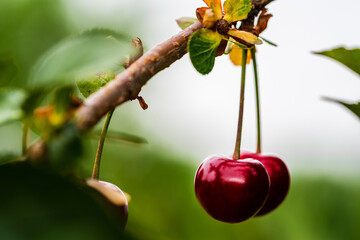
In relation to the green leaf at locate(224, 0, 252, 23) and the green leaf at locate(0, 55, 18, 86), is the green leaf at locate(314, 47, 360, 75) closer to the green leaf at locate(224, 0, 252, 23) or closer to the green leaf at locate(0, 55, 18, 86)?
the green leaf at locate(224, 0, 252, 23)

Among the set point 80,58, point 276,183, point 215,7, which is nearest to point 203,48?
point 215,7

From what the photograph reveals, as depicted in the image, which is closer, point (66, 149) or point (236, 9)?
point (66, 149)

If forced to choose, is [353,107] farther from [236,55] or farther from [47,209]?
[47,209]

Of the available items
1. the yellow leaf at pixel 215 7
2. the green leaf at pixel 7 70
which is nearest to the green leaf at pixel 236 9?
the yellow leaf at pixel 215 7

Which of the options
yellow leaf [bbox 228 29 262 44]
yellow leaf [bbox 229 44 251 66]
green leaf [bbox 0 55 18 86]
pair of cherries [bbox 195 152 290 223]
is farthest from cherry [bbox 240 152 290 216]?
green leaf [bbox 0 55 18 86]

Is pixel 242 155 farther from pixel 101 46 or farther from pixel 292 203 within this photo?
pixel 292 203

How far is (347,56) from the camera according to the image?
0.59 meters

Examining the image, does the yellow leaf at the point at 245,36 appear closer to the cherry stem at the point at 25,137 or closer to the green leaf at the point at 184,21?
the green leaf at the point at 184,21

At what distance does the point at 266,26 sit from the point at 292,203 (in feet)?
11.4

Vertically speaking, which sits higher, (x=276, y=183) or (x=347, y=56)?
→ (x=347, y=56)

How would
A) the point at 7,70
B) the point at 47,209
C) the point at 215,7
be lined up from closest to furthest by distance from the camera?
the point at 47,209 → the point at 7,70 → the point at 215,7

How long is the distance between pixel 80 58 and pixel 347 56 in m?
0.39

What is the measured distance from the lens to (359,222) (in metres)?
3.69

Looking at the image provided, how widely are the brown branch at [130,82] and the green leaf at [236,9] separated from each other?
0.33ft
